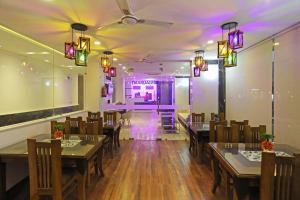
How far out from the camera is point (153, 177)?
3.91m

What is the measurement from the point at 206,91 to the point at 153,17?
4347 mm

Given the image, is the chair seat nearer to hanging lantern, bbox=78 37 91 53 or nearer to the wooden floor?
the wooden floor

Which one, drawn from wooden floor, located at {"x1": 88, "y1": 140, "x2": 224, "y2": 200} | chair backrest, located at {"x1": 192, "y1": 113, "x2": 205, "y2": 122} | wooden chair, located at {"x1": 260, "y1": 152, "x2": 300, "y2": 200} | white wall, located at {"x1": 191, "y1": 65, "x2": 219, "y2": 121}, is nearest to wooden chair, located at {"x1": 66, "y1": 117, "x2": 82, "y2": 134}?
wooden floor, located at {"x1": 88, "y1": 140, "x2": 224, "y2": 200}

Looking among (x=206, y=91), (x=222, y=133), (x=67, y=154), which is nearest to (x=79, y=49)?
(x=67, y=154)

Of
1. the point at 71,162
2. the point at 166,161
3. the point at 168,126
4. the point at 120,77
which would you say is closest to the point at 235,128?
the point at 166,161

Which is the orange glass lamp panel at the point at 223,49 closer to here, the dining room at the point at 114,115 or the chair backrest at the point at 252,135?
the dining room at the point at 114,115

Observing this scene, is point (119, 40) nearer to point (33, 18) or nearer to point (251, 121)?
point (33, 18)

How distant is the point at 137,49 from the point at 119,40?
39.5 inches

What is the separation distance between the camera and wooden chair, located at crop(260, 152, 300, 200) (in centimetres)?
189

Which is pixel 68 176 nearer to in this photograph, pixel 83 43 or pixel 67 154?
pixel 67 154

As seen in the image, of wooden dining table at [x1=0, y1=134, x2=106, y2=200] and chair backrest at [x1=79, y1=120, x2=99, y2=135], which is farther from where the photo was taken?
chair backrest at [x1=79, y1=120, x2=99, y2=135]

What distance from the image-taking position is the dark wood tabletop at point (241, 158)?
7.04 feet

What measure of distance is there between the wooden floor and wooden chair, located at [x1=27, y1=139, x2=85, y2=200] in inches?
34.1

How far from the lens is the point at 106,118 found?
20.3ft
